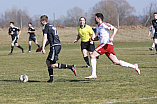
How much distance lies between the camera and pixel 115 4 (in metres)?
84.8

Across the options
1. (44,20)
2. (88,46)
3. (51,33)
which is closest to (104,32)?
(51,33)

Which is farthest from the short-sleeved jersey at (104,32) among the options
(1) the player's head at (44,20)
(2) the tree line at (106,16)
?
(2) the tree line at (106,16)

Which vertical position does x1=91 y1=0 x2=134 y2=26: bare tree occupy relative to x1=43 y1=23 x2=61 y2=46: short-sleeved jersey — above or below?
above

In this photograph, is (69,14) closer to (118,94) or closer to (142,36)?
(142,36)

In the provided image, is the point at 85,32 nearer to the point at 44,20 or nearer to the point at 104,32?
the point at 104,32

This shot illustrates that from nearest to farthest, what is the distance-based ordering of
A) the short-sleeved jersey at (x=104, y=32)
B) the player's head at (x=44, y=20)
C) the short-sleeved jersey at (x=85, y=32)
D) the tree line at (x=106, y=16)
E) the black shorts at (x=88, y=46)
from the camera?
the player's head at (x=44, y=20), the short-sleeved jersey at (x=104, y=32), the short-sleeved jersey at (x=85, y=32), the black shorts at (x=88, y=46), the tree line at (x=106, y=16)

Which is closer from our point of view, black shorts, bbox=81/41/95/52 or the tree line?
black shorts, bbox=81/41/95/52

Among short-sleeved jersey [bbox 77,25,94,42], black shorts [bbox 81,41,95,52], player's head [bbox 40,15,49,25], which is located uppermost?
player's head [bbox 40,15,49,25]

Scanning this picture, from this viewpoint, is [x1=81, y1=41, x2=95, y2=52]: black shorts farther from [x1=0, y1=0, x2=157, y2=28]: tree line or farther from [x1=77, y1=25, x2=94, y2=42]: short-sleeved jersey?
[x1=0, y1=0, x2=157, y2=28]: tree line

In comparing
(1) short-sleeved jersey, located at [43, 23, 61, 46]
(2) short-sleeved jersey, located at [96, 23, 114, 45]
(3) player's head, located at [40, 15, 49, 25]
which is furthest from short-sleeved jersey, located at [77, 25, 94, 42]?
(3) player's head, located at [40, 15, 49, 25]

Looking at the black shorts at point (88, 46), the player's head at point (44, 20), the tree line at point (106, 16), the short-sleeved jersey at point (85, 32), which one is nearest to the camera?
the player's head at point (44, 20)

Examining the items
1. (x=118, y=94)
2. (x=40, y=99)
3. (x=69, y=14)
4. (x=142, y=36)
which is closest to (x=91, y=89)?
(x=118, y=94)

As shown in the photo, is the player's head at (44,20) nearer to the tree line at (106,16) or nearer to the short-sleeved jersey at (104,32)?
the short-sleeved jersey at (104,32)

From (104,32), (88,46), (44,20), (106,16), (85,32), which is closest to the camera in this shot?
(44,20)
